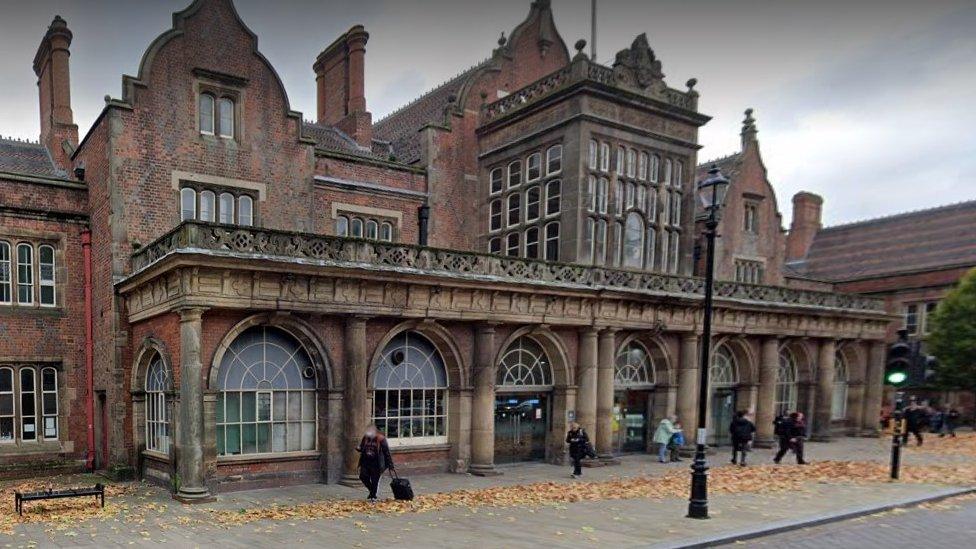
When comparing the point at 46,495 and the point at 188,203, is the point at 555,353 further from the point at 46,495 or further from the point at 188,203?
the point at 46,495

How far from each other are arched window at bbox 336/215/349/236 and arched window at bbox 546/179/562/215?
7.16 meters

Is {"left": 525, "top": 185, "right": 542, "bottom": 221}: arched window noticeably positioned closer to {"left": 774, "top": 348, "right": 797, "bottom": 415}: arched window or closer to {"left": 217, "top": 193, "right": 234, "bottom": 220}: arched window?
Answer: {"left": 217, "top": 193, "right": 234, "bottom": 220}: arched window

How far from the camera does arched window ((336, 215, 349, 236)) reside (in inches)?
833

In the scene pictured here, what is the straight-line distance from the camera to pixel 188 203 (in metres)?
18.2

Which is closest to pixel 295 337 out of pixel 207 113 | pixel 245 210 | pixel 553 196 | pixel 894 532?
Result: pixel 245 210

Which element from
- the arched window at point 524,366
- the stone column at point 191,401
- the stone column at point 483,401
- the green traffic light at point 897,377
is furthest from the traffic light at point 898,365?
the stone column at point 191,401

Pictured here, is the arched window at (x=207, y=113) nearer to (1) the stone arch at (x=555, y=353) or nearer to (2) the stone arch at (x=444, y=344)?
(2) the stone arch at (x=444, y=344)

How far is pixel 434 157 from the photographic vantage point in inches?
934

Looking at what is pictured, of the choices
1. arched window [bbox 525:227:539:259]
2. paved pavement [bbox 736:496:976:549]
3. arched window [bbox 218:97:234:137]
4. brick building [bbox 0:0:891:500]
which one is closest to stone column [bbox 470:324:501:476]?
brick building [bbox 0:0:891:500]

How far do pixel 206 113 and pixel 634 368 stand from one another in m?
16.5

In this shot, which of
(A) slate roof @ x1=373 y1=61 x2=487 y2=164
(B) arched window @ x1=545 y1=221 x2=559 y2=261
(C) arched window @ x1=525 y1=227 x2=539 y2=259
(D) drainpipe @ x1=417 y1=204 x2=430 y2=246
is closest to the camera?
(B) arched window @ x1=545 y1=221 x2=559 y2=261

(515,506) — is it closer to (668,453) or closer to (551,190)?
(668,453)

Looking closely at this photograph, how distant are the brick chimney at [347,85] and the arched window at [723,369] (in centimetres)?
1676

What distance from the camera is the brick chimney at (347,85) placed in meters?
25.8
